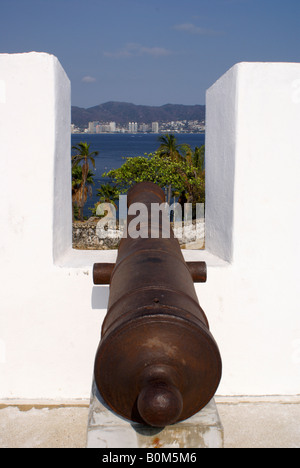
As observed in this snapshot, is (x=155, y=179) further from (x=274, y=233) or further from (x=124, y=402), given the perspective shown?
(x=124, y=402)

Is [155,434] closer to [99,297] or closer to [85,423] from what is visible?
[85,423]

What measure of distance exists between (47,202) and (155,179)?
978 inches

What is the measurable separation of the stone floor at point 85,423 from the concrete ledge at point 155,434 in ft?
3.93

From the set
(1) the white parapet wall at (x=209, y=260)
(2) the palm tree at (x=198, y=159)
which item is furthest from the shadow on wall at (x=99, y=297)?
(2) the palm tree at (x=198, y=159)

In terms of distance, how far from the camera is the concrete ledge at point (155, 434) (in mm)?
1958

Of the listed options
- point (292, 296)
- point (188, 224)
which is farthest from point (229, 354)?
point (188, 224)

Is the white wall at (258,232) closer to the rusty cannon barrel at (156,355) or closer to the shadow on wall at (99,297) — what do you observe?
the shadow on wall at (99,297)

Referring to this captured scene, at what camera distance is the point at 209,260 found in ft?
12.0

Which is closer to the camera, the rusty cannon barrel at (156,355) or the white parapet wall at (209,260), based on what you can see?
the rusty cannon barrel at (156,355)

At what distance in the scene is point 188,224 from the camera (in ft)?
61.2

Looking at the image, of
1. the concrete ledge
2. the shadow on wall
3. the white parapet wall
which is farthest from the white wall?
the concrete ledge

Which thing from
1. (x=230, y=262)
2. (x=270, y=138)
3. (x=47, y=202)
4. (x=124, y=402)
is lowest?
(x=124, y=402)

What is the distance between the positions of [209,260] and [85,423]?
1512 millimetres

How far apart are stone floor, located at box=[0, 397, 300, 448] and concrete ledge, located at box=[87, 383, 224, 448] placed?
3.93 ft
